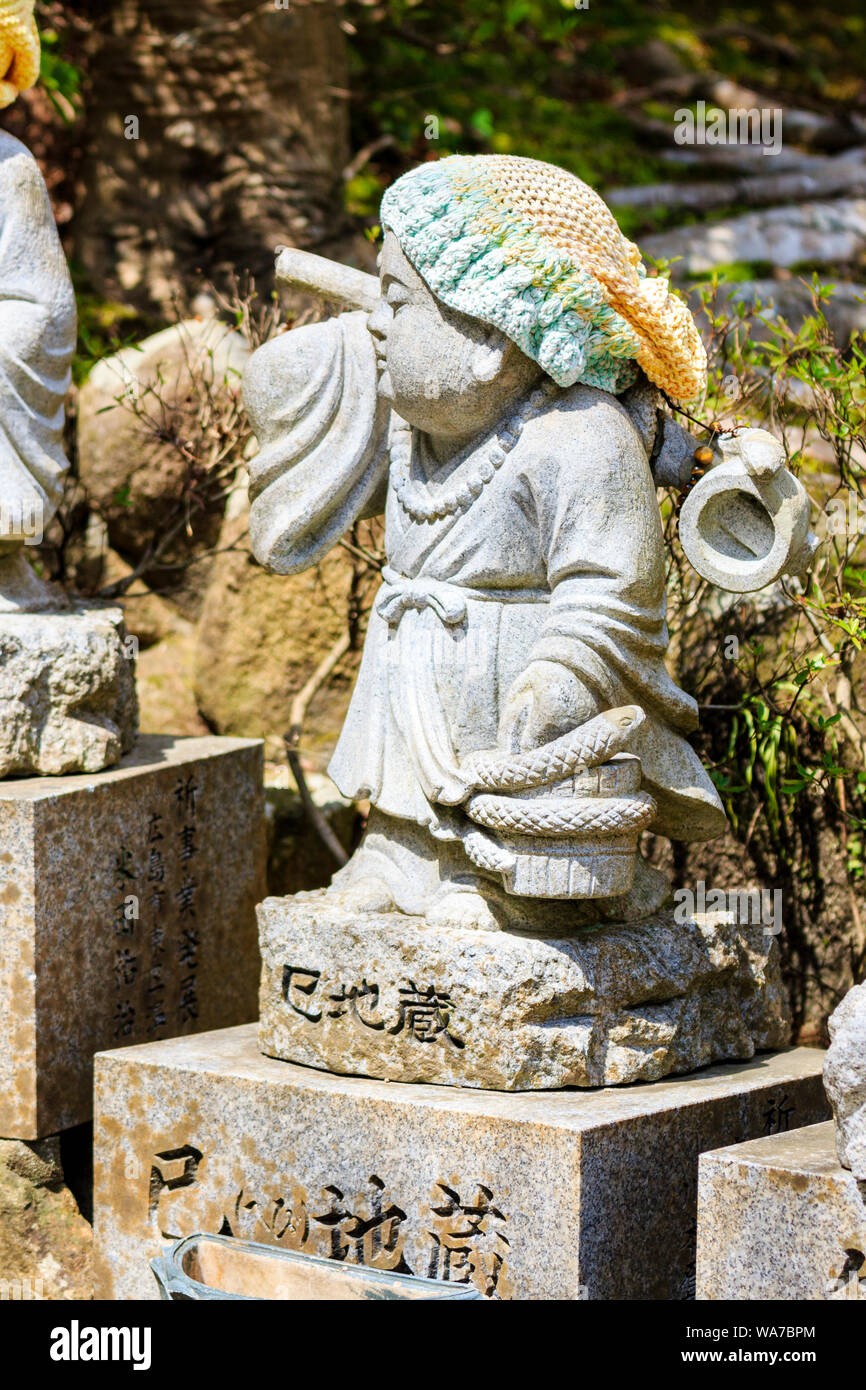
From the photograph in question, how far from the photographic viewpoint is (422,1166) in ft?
11.8

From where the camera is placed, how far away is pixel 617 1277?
3.51m

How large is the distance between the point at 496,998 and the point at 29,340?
6.87 ft

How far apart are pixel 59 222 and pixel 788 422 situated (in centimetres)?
404

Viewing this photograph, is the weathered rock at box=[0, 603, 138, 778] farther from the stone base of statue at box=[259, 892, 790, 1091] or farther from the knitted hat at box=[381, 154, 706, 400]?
the knitted hat at box=[381, 154, 706, 400]

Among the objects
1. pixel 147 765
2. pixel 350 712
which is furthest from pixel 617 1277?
pixel 147 765

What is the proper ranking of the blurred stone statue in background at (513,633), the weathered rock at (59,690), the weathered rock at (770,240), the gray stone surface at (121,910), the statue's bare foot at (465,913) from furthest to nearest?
1. the weathered rock at (770,240)
2. the weathered rock at (59,690)
3. the gray stone surface at (121,910)
4. the statue's bare foot at (465,913)
5. the blurred stone statue in background at (513,633)

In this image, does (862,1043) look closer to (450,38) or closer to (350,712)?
(350,712)

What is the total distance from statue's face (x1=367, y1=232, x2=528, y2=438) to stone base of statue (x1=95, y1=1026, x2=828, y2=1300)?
54.6 inches

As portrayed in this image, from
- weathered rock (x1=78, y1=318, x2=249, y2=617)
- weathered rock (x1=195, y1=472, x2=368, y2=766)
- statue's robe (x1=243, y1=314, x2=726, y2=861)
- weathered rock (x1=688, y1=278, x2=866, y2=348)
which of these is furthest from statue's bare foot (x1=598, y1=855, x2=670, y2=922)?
weathered rock (x1=688, y1=278, x2=866, y2=348)

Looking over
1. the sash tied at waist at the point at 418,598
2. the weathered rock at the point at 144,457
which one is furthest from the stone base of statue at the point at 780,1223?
the weathered rock at the point at 144,457

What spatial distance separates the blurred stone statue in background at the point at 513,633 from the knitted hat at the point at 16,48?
4.07 ft

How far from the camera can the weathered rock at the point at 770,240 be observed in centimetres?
810

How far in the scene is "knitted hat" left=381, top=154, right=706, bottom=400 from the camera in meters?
3.55

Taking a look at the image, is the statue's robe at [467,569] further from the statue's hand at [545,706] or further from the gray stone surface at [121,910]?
the gray stone surface at [121,910]
